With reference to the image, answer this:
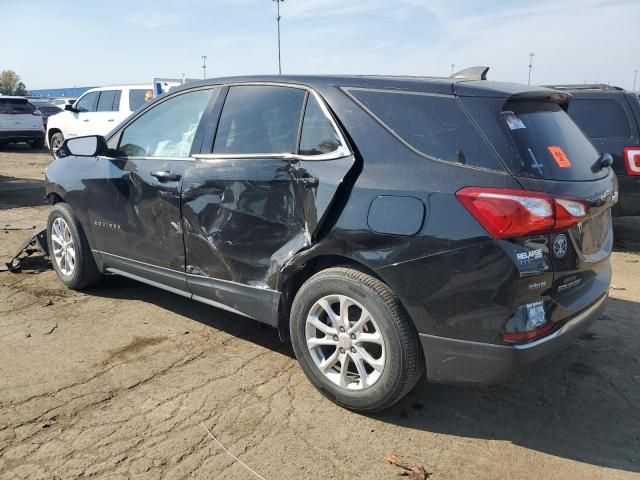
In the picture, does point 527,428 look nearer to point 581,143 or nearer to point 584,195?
point 584,195

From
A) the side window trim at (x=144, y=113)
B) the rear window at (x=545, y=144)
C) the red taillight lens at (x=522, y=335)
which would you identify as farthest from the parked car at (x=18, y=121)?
the red taillight lens at (x=522, y=335)

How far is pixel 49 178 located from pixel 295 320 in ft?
9.92

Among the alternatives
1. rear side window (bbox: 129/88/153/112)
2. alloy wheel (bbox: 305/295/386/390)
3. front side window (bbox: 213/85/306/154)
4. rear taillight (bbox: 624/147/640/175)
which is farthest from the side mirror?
rear side window (bbox: 129/88/153/112)

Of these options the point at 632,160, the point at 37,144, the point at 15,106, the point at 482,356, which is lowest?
the point at 37,144

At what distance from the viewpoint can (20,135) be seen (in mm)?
18375

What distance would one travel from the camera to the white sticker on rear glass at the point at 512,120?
2.70 m

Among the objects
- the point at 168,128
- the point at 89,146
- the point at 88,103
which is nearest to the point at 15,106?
the point at 88,103

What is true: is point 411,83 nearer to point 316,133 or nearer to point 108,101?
point 316,133

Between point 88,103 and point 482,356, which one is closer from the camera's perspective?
point 482,356

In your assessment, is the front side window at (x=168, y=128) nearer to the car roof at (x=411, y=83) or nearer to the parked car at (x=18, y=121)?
the car roof at (x=411, y=83)

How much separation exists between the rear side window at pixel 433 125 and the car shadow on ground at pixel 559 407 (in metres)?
1.09

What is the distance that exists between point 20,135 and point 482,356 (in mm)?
19435

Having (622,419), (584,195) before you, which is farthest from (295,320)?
(622,419)

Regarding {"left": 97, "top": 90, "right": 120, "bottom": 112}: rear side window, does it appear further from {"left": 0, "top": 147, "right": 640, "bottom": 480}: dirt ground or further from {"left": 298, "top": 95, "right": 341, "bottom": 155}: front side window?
{"left": 298, "top": 95, "right": 341, "bottom": 155}: front side window
